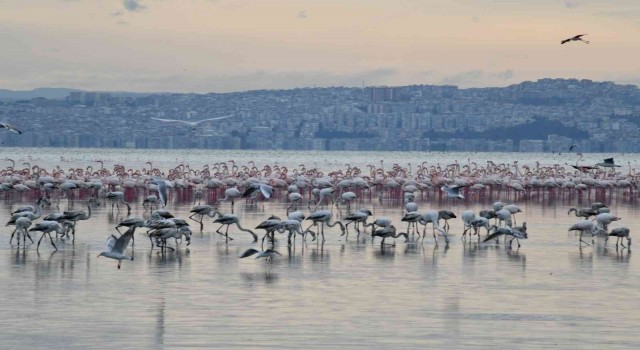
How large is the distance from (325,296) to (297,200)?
17.9m

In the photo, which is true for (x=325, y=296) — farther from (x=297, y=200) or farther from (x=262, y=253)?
(x=297, y=200)

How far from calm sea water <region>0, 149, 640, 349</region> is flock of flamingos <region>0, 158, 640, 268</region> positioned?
1.47 feet

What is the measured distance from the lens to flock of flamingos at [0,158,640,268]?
23188mm

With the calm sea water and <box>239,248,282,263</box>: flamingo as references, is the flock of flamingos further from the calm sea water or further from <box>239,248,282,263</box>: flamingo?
the calm sea water

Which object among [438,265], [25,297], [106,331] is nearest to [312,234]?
[438,265]

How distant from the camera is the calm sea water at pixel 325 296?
13.6 meters

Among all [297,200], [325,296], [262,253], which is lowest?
[325,296]

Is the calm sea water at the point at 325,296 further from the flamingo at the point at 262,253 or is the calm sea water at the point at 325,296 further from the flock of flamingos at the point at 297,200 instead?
the flock of flamingos at the point at 297,200

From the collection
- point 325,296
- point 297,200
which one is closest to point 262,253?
point 325,296

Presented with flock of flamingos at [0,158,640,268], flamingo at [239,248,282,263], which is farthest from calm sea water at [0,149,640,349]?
flock of flamingos at [0,158,640,268]

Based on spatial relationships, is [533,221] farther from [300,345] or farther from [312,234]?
[300,345]

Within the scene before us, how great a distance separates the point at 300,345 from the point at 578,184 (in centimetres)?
3514

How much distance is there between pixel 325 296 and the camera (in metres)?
16.8

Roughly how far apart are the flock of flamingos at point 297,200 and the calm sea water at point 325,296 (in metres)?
0.45
